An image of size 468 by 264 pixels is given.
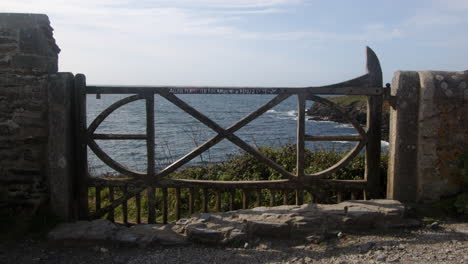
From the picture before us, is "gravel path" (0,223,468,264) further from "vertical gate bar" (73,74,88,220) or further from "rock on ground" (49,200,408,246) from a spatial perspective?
"vertical gate bar" (73,74,88,220)

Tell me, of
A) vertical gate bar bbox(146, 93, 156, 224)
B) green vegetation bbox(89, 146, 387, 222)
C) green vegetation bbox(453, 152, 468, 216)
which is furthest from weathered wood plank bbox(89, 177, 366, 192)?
green vegetation bbox(453, 152, 468, 216)

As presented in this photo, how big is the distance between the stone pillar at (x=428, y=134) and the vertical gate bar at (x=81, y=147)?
156 inches

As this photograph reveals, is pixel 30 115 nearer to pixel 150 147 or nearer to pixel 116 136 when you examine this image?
pixel 116 136

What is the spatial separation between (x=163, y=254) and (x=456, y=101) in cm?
387

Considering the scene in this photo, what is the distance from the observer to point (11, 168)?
4.79 m

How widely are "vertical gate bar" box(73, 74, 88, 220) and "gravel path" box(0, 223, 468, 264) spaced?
0.84 m

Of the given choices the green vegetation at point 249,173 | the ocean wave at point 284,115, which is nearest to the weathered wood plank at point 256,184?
the green vegetation at point 249,173

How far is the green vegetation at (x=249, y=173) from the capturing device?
20.3ft

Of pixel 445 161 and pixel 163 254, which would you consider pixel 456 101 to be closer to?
pixel 445 161

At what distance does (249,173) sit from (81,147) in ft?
10.4

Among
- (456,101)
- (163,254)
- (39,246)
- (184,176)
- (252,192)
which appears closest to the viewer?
(163,254)

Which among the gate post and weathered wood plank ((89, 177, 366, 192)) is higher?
the gate post

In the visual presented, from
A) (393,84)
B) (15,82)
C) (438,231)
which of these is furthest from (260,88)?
(15,82)

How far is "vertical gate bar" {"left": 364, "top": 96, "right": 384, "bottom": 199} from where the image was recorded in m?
5.02
